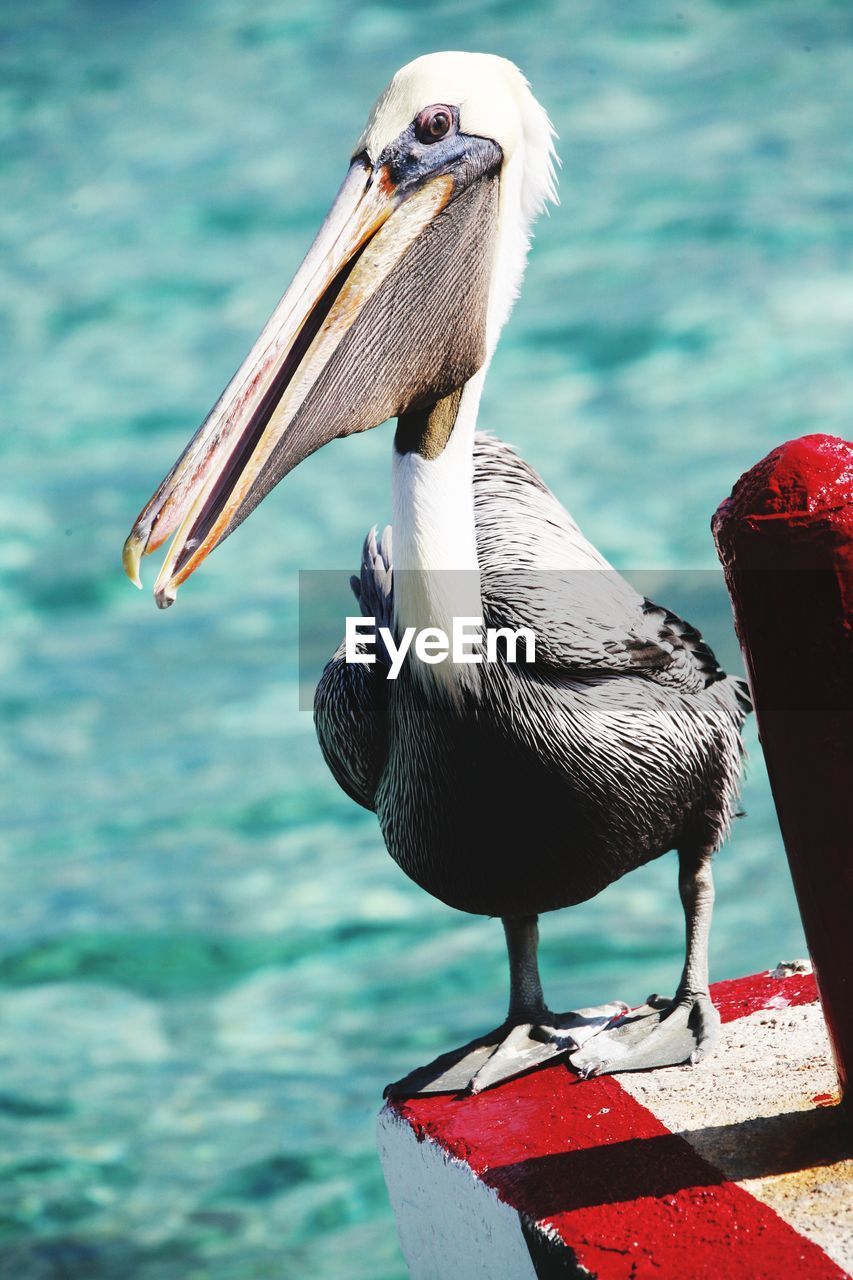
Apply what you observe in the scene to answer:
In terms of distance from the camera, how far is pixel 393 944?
459cm

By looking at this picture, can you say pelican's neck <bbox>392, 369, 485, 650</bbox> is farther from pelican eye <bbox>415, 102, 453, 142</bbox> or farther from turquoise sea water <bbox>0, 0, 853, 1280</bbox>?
turquoise sea water <bbox>0, 0, 853, 1280</bbox>

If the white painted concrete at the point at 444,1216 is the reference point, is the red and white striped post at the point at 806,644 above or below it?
above

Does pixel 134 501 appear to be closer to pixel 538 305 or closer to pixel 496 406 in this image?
pixel 496 406

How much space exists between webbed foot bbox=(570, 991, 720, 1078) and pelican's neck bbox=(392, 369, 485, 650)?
59cm

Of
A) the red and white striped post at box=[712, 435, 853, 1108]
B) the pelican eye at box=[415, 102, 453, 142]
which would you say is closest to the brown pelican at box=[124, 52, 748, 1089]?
the pelican eye at box=[415, 102, 453, 142]

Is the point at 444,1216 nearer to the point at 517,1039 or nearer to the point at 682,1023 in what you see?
the point at 517,1039

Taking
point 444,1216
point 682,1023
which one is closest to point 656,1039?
point 682,1023

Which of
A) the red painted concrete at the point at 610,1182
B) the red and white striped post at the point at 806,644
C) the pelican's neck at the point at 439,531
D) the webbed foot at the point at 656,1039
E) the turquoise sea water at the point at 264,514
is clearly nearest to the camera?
the red and white striped post at the point at 806,644

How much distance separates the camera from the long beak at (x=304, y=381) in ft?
6.53

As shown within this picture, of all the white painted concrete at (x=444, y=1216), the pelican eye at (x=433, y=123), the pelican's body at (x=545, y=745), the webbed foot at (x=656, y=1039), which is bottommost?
the white painted concrete at (x=444, y=1216)

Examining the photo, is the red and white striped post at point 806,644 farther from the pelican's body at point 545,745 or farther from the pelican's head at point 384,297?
the pelican's head at point 384,297

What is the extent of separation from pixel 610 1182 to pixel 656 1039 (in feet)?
1.22

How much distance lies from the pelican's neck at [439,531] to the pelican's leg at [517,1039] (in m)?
0.54

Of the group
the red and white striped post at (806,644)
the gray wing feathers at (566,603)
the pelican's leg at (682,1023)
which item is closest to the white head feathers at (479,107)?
the gray wing feathers at (566,603)
